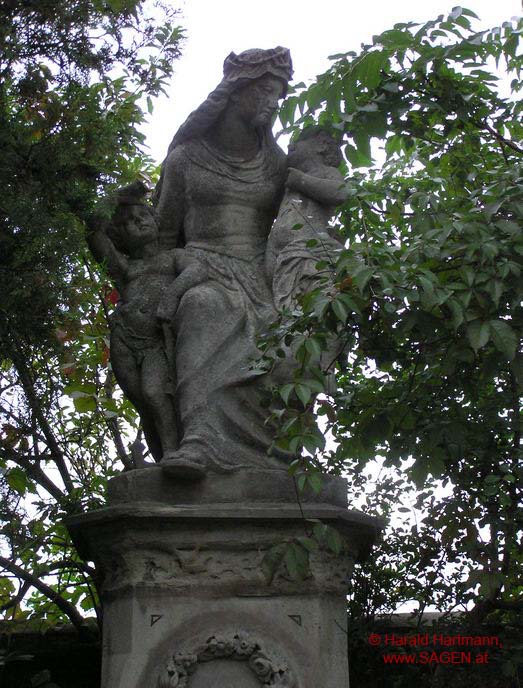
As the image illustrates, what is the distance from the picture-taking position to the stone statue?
563 centimetres

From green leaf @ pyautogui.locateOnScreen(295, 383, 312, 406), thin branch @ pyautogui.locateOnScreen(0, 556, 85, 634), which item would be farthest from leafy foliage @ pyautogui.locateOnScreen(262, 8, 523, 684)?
thin branch @ pyautogui.locateOnScreen(0, 556, 85, 634)

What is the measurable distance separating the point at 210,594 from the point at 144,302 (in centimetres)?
154

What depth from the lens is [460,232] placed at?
5000 millimetres

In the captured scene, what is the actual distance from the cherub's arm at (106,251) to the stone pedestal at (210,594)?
1.23 metres

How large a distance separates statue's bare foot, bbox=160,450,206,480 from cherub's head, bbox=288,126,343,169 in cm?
180

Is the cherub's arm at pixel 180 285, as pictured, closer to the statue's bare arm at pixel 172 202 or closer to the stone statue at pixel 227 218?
the stone statue at pixel 227 218

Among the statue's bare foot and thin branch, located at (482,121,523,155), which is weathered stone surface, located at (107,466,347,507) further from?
thin branch, located at (482,121,523,155)

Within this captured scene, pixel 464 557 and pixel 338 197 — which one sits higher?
pixel 338 197

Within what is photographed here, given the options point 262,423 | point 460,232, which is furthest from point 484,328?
point 262,423

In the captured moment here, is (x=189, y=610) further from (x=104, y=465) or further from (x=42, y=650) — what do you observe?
(x=104, y=465)

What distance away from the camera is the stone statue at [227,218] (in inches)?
222

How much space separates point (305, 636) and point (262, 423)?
3.26 ft

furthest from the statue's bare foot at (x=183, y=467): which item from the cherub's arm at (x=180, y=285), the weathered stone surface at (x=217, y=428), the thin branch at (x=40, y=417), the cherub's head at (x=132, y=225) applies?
the thin branch at (x=40, y=417)

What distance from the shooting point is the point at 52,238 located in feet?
19.5
